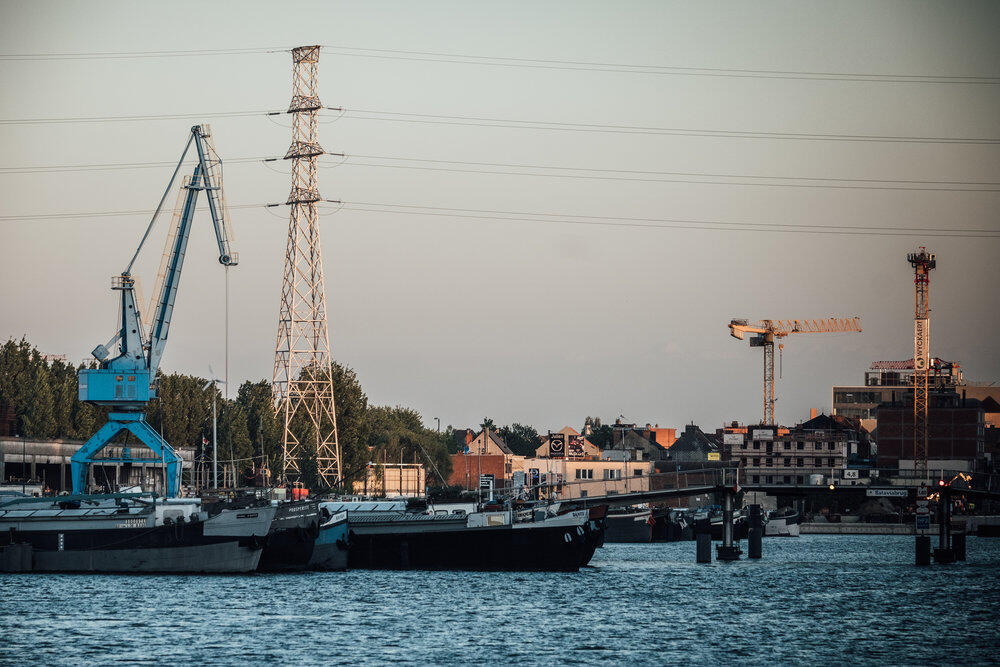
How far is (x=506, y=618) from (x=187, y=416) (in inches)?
4271

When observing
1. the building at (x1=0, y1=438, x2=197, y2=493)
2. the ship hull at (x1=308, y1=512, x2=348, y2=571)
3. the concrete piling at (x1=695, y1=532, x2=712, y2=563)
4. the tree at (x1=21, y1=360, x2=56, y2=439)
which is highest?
the tree at (x1=21, y1=360, x2=56, y2=439)

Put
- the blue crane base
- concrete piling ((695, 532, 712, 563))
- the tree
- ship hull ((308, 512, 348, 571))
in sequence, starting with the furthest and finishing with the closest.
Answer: the tree
the blue crane base
concrete piling ((695, 532, 712, 563))
ship hull ((308, 512, 348, 571))

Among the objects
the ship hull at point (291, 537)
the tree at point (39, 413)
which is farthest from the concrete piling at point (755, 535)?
the tree at point (39, 413)

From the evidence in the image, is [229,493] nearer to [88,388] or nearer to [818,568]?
[88,388]

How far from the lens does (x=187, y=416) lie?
16775 centimetres

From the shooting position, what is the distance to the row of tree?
14688 cm

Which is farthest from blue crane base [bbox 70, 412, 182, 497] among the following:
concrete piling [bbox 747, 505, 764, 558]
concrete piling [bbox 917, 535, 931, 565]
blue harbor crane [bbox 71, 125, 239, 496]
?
concrete piling [bbox 917, 535, 931, 565]

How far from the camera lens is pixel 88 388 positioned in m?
116

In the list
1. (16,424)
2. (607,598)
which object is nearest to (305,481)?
(16,424)

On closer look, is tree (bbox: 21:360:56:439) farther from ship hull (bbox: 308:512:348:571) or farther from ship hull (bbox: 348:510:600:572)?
ship hull (bbox: 348:510:600:572)

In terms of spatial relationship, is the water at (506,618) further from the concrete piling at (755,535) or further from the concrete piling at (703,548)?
the concrete piling at (755,535)

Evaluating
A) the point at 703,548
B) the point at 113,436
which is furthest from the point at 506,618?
the point at 113,436

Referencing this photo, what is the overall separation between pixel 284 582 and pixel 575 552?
2006 centimetres

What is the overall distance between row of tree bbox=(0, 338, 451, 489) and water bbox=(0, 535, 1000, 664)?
62.9m
